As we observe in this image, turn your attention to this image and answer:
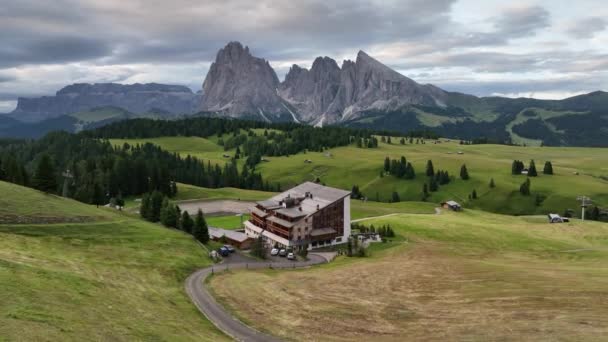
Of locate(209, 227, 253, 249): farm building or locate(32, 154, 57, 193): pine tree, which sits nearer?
locate(32, 154, 57, 193): pine tree

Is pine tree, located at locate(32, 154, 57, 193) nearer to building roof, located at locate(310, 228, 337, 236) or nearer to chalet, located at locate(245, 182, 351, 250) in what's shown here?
chalet, located at locate(245, 182, 351, 250)

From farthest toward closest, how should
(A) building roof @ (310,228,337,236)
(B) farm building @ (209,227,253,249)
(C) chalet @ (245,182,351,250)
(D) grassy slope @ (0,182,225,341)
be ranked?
(A) building roof @ (310,228,337,236) → (C) chalet @ (245,182,351,250) → (B) farm building @ (209,227,253,249) → (D) grassy slope @ (0,182,225,341)

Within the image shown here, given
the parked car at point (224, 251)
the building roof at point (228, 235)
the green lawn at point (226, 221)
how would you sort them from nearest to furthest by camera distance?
the parked car at point (224, 251) → the building roof at point (228, 235) → the green lawn at point (226, 221)

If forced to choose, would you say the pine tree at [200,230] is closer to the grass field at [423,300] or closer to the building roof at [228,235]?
the building roof at [228,235]

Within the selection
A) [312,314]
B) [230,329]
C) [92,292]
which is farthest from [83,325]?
[312,314]

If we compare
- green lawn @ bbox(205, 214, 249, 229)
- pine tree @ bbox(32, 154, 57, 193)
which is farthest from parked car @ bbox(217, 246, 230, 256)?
pine tree @ bbox(32, 154, 57, 193)

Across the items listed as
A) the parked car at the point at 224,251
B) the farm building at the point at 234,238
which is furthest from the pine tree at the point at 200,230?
the farm building at the point at 234,238
